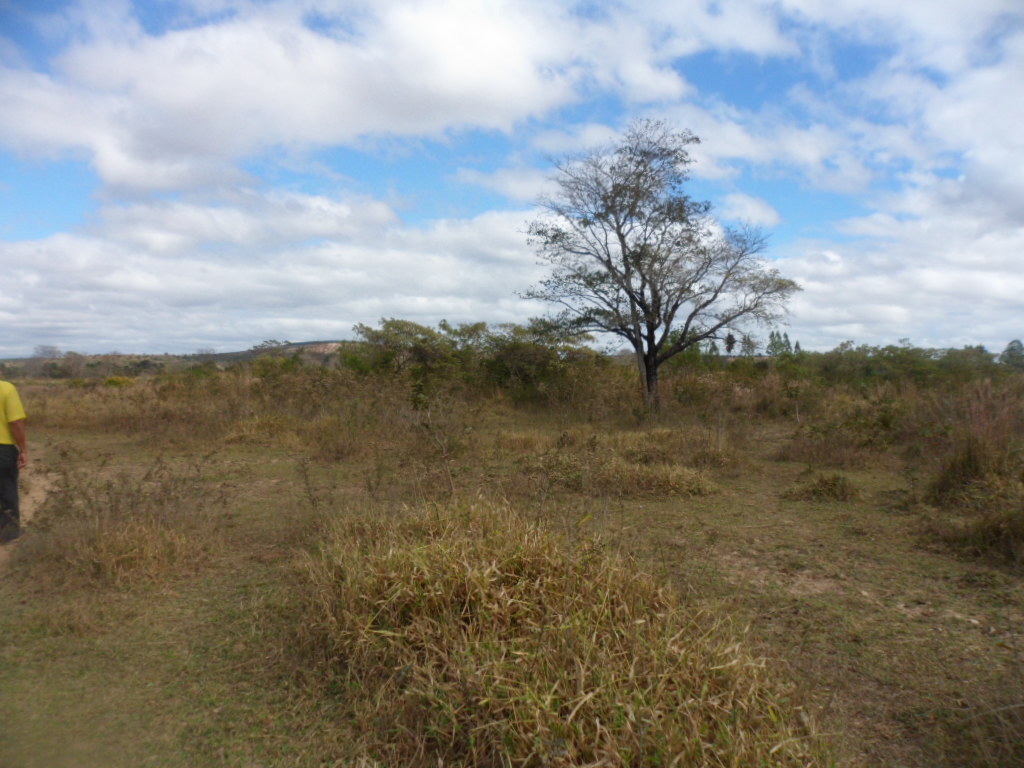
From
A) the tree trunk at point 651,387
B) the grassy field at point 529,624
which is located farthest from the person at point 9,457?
the tree trunk at point 651,387

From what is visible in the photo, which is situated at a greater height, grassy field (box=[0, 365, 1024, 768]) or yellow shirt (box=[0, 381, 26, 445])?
yellow shirt (box=[0, 381, 26, 445])

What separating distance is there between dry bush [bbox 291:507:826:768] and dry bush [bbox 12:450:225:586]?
1.42 meters

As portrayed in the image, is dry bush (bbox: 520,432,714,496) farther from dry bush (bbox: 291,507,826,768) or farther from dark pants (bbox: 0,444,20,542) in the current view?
dark pants (bbox: 0,444,20,542)

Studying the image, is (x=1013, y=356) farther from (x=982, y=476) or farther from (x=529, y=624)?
(x=529, y=624)

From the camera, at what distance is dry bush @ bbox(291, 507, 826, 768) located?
100 inches

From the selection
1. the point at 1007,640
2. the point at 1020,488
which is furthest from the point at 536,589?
the point at 1020,488

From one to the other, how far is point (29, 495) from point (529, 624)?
681 cm

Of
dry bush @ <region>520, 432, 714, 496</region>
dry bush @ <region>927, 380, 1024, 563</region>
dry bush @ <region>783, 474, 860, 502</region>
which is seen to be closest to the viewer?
dry bush @ <region>927, 380, 1024, 563</region>

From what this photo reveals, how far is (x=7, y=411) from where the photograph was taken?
571cm

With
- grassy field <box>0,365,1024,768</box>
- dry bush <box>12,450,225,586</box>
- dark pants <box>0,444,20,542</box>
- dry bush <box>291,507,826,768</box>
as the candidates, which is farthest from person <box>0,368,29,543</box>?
dry bush <box>291,507,826,768</box>

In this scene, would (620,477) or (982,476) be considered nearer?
(982,476)

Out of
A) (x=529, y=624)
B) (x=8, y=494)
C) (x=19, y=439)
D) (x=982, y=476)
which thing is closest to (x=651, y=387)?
(x=982, y=476)

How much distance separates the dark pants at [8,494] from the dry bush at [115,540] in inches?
10.4

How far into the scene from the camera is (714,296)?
50.4 ft
